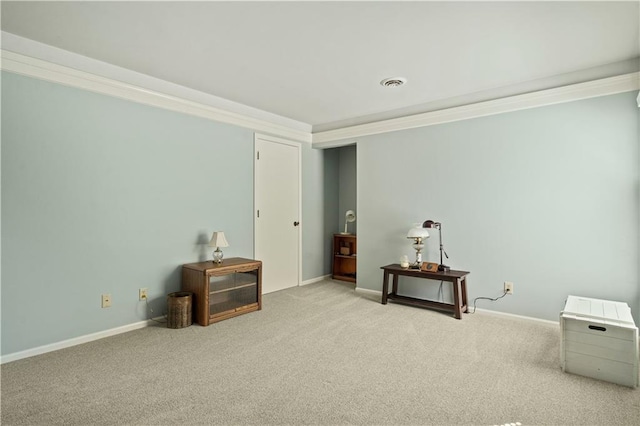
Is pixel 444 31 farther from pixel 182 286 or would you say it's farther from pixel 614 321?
pixel 182 286

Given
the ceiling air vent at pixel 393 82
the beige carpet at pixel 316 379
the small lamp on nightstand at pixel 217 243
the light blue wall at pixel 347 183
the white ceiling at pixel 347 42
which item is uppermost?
the ceiling air vent at pixel 393 82

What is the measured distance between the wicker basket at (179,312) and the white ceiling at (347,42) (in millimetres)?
2112

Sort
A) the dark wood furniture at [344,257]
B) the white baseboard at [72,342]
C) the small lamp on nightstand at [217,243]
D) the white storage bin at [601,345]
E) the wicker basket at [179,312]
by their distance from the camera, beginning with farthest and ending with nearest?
the dark wood furniture at [344,257], the small lamp on nightstand at [217,243], the wicker basket at [179,312], the white baseboard at [72,342], the white storage bin at [601,345]

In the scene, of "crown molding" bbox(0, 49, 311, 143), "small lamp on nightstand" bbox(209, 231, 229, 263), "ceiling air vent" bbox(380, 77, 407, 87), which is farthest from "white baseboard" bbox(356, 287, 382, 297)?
"ceiling air vent" bbox(380, 77, 407, 87)

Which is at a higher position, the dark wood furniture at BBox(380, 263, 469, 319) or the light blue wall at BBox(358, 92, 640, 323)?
the light blue wall at BBox(358, 92, 640, 323)

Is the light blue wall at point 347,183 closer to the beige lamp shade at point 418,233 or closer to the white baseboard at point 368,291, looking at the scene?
the white baseboard at point 368,291

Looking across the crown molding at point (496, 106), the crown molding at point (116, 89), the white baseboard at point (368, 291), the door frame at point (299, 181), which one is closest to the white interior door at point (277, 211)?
the door frame at point (299, 181)

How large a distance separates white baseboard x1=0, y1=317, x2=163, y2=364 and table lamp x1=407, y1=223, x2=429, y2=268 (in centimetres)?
284

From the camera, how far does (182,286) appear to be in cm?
360

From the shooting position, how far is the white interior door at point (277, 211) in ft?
14.8

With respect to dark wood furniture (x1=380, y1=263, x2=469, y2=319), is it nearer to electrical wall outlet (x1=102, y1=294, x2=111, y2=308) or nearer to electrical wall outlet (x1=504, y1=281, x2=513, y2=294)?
electrical wall outlet (x1=504, y1=281, x2=513, y2=294)

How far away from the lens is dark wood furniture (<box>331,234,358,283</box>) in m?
5.46

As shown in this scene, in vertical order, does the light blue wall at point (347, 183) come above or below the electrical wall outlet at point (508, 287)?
above

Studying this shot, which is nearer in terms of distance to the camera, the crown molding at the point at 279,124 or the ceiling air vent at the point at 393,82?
the crown molding at the point at 279,124
